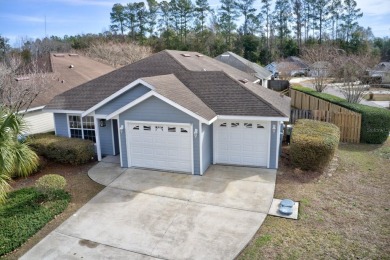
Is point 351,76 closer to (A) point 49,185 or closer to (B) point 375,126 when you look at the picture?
(B) point 375,126

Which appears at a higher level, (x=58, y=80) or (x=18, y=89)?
(x=58, y=80)

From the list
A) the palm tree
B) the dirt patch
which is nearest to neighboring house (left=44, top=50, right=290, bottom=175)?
the dirt patch

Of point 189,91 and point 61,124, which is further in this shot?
point 61,124

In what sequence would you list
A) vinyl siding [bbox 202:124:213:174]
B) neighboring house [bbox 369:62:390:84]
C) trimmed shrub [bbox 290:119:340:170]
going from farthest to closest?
neighboring house [bbox 369:62:390:84] → vinyl siding [bbox 202:124:213:174] → trimmed shrub [bbox 290:119:340:170]

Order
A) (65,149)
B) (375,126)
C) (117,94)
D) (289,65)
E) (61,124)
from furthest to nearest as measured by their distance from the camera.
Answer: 1. (289,65)
2. (375,126)
3. (61,124)
4. (65,149)
5. (117,94)

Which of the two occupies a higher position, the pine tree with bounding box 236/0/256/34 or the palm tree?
the pine tree with bounding box 236/0/256/34

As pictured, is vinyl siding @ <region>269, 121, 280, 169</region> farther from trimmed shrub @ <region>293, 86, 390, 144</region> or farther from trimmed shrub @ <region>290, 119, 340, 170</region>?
trimmed shrub @ <region>293, 86, 390, 144</region>

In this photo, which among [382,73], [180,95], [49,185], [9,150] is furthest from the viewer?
[382,73]

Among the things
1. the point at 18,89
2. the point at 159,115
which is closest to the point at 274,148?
the point at 159,115
